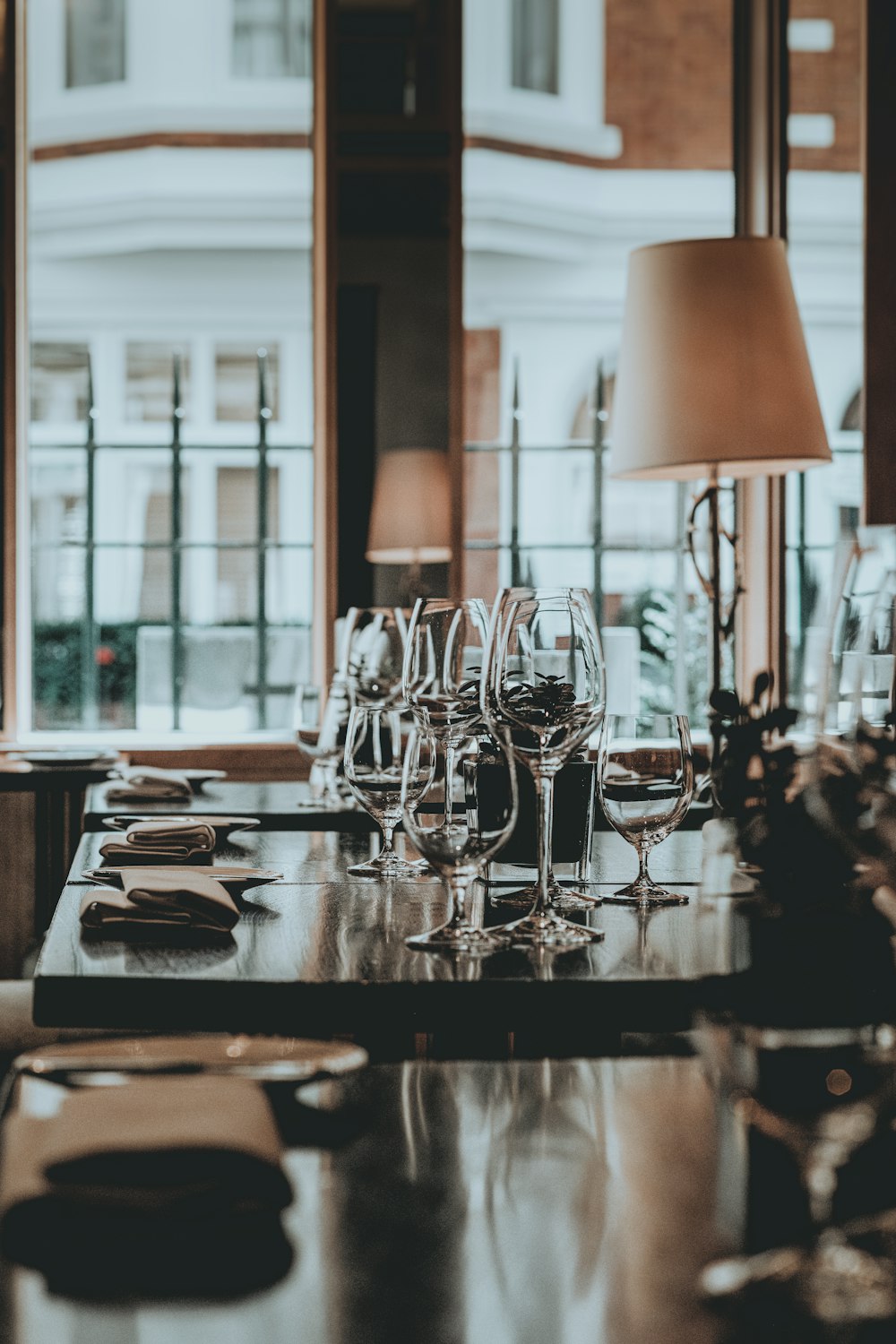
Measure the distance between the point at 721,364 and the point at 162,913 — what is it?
162 cm

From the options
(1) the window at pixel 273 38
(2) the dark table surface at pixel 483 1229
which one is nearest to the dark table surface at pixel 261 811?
(2) the dark table surface at pixel 483 1229

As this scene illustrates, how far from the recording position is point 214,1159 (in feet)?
2.10

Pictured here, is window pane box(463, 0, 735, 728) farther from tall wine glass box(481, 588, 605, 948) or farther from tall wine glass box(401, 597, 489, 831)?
tall wine glass box(481, 588, 605, 948)

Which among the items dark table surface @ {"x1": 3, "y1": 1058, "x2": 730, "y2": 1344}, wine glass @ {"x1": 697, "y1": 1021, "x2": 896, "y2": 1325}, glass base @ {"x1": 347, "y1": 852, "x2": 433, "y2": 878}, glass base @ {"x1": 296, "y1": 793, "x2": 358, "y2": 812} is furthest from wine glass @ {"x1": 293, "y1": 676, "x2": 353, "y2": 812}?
wine glass @ {"x1": 697, "y1": 1021, "x2": 896, "y2": 1325}

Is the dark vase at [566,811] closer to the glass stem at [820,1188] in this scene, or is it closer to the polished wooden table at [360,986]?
the polished wooden table at [360,986]

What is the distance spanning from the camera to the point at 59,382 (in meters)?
4.36

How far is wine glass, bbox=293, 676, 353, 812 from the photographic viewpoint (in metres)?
2.14

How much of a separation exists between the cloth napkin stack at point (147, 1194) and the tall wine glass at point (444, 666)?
825mm

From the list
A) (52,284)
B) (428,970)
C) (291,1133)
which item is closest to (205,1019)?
(428,970)

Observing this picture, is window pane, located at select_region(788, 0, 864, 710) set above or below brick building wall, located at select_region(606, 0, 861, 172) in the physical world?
below

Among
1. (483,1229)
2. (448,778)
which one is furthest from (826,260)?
(483,1229)

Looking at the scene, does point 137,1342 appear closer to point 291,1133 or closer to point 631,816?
point 291,1133

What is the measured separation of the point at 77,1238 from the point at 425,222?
400cm

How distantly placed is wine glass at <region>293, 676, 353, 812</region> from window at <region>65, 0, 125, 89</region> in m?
2.61
